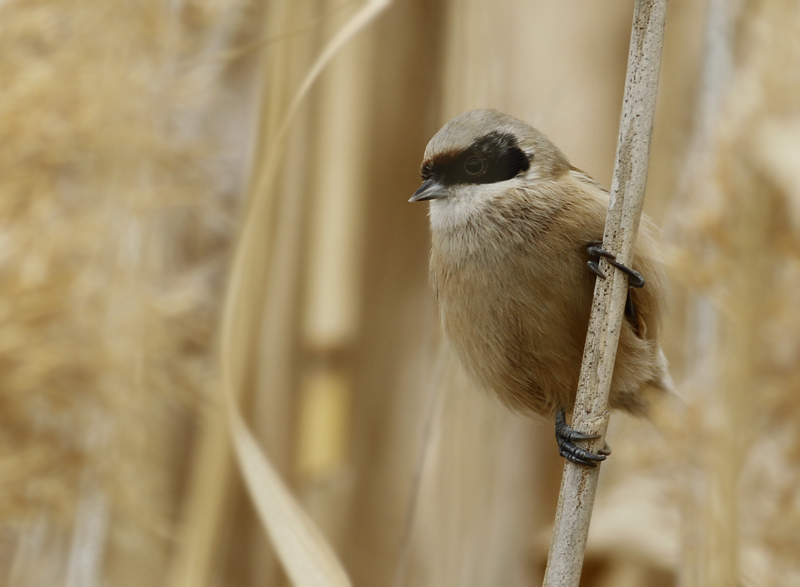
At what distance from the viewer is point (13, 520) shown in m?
1.58

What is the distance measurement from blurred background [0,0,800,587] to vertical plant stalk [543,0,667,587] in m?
0.23

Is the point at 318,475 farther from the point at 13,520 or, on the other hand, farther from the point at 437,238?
the point at 437,238

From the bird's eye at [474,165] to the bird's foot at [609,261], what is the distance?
0.19 metres

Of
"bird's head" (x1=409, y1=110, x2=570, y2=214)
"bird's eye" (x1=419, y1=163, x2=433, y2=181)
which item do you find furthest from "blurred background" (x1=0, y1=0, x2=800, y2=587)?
"bird's eye" (x1=419, y1=163, x2=433, y2=181)

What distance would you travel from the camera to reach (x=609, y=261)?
933 millimetres

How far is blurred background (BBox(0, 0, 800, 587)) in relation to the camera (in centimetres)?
128

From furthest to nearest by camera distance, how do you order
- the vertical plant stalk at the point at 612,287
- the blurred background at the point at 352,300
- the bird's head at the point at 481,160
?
the blurred background at the point at 352,300
the bird's head at the point at 481,160
the vertical plant stalk at the point at 612,287

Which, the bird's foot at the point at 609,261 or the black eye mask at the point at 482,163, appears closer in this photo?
the bird's foot at the point at 609,261

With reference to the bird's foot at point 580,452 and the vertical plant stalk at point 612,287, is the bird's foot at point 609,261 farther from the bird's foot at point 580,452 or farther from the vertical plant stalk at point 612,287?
the bird's foot at point 580,452

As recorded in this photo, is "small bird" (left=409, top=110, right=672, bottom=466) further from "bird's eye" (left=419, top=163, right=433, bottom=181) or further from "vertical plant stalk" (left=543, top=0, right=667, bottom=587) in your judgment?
"vertical plant stalk" (left=543, top=0, right=667, bottom=587)

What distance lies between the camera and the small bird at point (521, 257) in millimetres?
1133

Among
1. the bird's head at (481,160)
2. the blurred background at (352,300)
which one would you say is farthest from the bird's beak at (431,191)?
the blurred background at (352,300)

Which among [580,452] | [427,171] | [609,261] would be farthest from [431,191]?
[580,452]

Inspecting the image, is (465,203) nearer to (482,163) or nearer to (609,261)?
(482,163)
